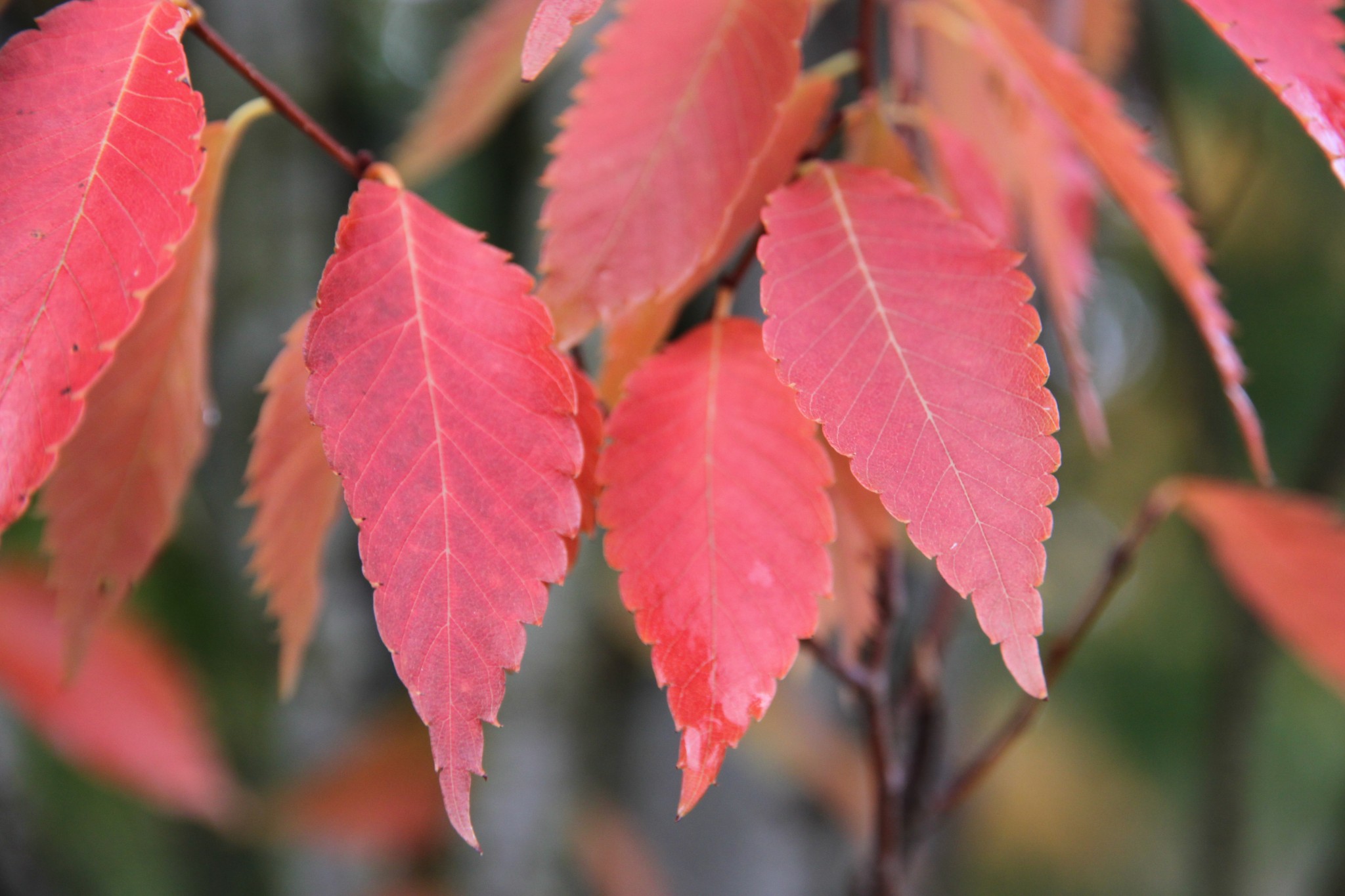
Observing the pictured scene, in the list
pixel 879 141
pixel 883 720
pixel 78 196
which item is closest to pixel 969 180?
pixel 879 141

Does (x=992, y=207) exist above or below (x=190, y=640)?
above

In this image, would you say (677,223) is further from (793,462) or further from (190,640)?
(190,640)

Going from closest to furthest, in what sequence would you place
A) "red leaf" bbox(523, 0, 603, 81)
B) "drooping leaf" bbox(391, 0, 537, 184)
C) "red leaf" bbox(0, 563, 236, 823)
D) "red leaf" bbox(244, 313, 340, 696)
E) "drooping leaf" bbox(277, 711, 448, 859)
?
"red leaf" bbox(523, 0, 603, 81) → "red leaf" bbox(244, 313, 340, 696) → "drooping leaf" bbox(391, 0, 537, 184) → "red leaf" bbox(0, 563, 236, 823) → "drooping leaf" bbox(277, 711, 448, 859)

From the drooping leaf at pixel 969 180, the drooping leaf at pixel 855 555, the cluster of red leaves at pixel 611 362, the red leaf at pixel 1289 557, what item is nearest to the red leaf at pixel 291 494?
the cluster of red leaves at pixel 611 362

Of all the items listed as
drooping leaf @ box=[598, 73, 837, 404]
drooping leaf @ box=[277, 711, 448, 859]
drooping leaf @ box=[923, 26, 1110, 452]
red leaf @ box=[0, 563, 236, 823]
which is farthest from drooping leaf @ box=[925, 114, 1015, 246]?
drooping leaf @ box=[277, 711, 448, 859]

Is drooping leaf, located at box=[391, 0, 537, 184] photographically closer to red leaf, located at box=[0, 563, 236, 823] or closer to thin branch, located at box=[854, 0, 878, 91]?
thin branch, located at box=[854, 0, 878, 91]

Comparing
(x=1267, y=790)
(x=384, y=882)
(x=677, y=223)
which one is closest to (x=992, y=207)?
(x=677, y=223)
